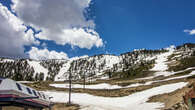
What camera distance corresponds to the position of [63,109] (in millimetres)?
46969

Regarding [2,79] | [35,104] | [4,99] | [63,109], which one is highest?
[2,79]

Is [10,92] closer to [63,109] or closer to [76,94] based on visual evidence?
[63,109]

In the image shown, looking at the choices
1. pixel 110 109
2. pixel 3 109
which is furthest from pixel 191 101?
pixel 110 109

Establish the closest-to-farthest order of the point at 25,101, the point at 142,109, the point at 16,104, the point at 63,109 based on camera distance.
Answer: the point at 16,104 < the point at 25,101 < the point at 142,109 < the point at 63,109

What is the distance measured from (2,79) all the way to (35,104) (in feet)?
14.9

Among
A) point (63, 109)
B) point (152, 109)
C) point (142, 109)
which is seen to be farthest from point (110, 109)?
point (63, 109)

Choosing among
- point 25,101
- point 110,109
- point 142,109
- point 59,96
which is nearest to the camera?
point 25,101

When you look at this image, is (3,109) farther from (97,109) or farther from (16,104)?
(97,109)

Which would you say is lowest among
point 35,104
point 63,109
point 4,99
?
point 63,109

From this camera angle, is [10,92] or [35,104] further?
[35,104]

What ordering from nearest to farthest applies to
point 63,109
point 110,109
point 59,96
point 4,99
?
point 4,99, point 110,109, point 63,109, point 59,96

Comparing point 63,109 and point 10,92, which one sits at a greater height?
→ point 10,92

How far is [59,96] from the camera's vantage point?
71.1 meters

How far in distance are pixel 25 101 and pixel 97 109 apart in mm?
25545
